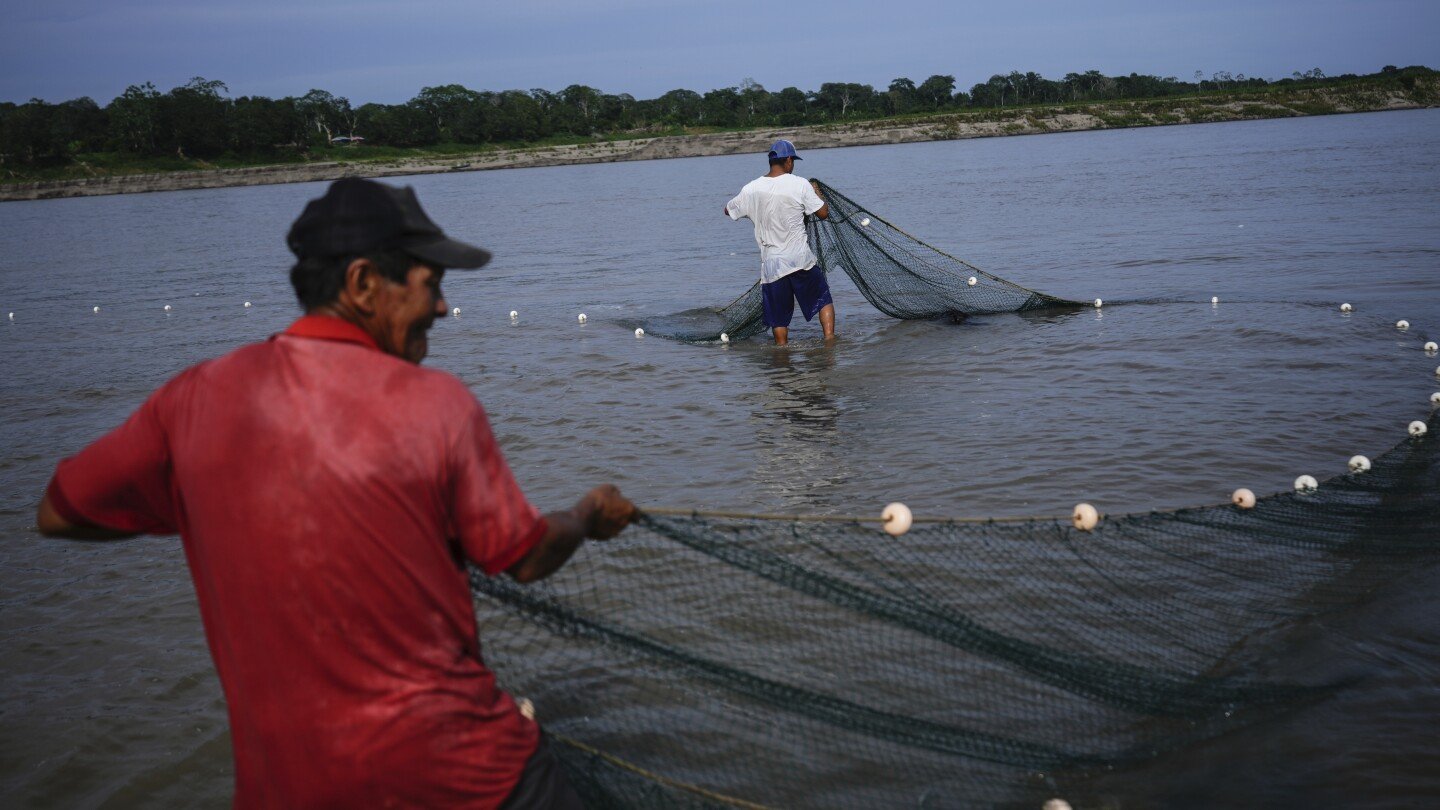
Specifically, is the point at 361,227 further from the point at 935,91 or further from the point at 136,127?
the point at 935,91

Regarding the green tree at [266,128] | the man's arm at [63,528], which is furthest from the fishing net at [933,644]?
the green tree at [266,128]

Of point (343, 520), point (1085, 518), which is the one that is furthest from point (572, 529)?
point (1085, 518)

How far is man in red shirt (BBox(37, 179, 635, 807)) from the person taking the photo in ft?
6.35

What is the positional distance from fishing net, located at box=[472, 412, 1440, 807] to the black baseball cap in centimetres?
97

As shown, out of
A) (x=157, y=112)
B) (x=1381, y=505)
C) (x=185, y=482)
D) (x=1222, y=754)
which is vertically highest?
(x=157, y=112)

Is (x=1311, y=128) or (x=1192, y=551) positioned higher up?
(x=1311, y=128)

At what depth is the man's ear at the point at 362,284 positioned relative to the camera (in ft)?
6.91

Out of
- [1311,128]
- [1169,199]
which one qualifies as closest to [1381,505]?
[1169,199]

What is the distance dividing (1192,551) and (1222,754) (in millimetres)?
1441

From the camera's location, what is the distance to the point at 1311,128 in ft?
→ 212

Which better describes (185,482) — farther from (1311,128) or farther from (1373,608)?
(1311,128)

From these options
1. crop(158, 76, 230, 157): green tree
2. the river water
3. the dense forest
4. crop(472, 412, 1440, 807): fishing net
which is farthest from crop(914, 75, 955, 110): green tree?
crop(472, 412, 1440, 807): fishing net

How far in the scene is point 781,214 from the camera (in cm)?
1096

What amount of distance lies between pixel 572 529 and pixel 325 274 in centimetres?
71
